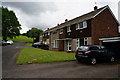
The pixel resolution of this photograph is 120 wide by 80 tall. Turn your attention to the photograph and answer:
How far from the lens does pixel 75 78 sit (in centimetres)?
526

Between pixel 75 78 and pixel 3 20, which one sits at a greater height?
pixel 3 20

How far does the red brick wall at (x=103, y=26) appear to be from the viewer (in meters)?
14.5

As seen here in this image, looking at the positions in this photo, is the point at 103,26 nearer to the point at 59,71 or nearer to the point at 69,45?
the point at 69,45

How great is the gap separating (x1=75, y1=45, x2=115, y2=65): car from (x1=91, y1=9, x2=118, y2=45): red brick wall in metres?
4.89

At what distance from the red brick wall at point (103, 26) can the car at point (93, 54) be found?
489 cm

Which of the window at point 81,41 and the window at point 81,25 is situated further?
the window at point 81,25

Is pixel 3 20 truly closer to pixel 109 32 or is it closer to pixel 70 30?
pixel 70 30

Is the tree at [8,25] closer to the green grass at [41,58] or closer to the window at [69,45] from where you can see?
the window at [69,45]

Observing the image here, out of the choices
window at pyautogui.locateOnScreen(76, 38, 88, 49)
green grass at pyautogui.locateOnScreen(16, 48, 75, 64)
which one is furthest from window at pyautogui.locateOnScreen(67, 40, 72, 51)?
green grass at pyautogui.locateOnScreen(16, 48, 75, 64)

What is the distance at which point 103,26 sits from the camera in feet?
51.4

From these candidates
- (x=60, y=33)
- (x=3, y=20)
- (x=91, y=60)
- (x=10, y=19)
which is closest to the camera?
(x=91, y=60)

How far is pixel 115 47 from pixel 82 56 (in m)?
7.18

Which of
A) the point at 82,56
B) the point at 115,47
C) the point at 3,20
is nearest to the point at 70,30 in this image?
the point at 115,47

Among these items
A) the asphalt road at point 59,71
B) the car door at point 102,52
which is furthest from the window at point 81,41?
the asphalt road at point 59,71
